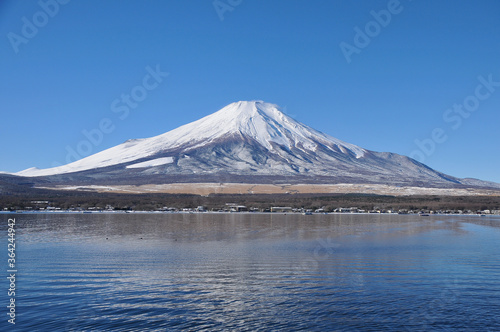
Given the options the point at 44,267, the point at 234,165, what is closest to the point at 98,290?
the point at 44,267

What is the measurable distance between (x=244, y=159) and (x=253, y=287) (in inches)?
5248

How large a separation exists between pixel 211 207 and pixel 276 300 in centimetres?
6092

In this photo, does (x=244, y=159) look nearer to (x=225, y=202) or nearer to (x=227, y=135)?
(x=227, y=135)

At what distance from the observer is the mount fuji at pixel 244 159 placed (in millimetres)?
126875

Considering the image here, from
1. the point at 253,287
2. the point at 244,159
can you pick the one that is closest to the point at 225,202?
the point at 253,287

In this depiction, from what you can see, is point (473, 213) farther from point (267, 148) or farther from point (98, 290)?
point (267, 148)

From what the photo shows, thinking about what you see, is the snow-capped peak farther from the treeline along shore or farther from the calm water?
the calm water

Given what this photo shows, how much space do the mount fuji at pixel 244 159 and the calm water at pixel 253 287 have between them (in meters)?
95.5

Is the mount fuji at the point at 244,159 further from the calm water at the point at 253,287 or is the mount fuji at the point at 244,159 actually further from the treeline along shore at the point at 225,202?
the calm water at the point at 253,287

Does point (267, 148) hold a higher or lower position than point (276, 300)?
higher

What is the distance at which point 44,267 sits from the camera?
17.4 m

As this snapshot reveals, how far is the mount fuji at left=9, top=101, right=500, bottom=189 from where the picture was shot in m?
127

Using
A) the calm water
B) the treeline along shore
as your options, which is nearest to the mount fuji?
the treeline along shore

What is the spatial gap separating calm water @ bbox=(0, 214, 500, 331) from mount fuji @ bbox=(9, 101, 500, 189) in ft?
313
